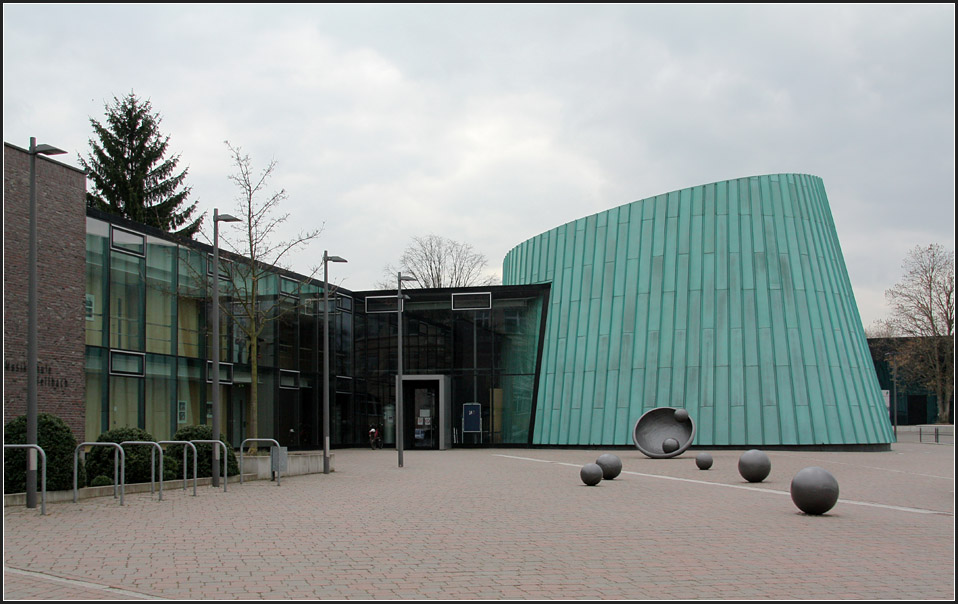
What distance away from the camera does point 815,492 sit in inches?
519

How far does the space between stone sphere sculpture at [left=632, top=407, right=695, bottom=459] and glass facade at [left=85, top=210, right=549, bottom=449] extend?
7725mm

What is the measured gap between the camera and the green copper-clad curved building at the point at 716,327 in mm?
33438

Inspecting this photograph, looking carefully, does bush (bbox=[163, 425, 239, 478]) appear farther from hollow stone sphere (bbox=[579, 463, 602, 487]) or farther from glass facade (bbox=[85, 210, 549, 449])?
hollow stone sphere (bbox=[579, 463, 602, 487])

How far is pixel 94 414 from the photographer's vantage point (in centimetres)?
2539

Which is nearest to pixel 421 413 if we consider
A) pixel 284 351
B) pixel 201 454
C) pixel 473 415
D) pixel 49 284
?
pixel 473 415

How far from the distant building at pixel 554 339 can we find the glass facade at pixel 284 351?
3.0 inches

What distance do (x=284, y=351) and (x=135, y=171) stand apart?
15714 millimetres

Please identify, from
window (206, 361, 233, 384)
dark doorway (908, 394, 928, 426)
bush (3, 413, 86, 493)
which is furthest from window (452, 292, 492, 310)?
dark doorway (908, 394, 928, 426)

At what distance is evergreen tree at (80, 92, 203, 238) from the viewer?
4494 centimetres

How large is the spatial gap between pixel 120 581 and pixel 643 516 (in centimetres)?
781

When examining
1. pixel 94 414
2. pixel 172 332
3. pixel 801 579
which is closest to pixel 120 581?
pixel 801 579

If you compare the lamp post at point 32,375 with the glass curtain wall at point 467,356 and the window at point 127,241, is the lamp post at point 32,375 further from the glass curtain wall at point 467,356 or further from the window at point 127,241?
the glass curtain wall at point 467,356

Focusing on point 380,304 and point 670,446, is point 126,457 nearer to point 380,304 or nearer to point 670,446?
point 670,446

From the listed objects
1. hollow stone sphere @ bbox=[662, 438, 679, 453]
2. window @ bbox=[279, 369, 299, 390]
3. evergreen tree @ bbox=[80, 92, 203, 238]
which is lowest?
hollow stone sphere @ bbox=[662, 438, 679, 453]
